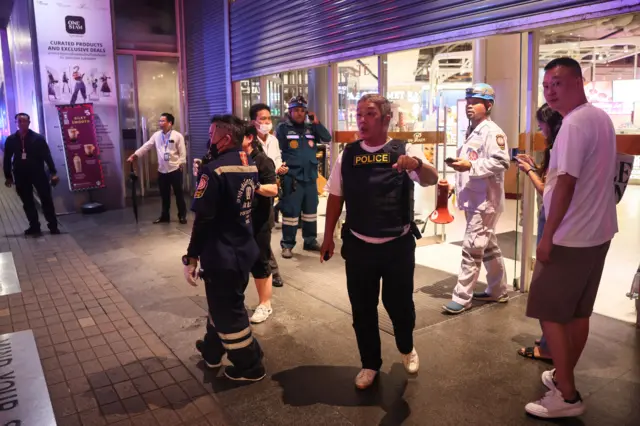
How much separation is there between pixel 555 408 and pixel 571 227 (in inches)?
37.6

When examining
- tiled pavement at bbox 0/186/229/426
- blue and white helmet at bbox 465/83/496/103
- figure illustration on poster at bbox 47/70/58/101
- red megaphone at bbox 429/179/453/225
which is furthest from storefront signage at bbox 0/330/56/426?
figure illustration on poster at bbox 47/70/58/101

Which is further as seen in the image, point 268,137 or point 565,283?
point 268,137

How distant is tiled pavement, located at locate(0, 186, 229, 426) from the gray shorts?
5.88 ft

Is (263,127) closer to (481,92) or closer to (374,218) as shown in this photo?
(481,92)

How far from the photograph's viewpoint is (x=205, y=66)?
10.7 m

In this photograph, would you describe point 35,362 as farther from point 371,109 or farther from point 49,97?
point 49,97

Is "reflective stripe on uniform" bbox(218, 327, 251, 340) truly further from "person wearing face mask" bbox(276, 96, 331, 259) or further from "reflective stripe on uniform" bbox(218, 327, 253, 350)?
"person wearing face mask" bbox(276, 96, 331, 259)

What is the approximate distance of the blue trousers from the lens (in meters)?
6.27

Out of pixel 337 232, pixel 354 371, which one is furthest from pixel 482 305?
pixel 337 232

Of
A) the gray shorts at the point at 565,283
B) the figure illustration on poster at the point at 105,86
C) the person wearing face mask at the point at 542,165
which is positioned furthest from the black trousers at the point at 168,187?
the gray shorts at the point at 565,283

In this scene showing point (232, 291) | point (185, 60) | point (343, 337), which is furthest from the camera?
point (185, 60)

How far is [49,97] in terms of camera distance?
941cm

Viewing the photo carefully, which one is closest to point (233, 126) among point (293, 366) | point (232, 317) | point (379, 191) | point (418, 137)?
point (379, 191)

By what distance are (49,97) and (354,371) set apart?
27.2 ft
